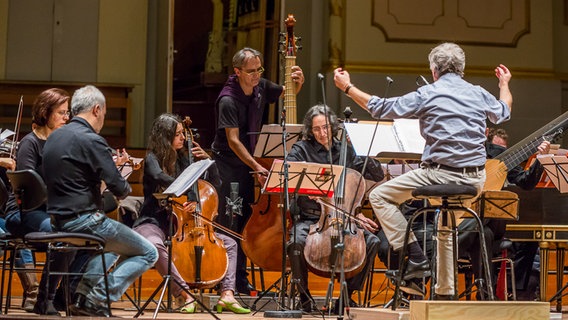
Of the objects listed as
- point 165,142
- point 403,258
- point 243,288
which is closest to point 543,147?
point 403,258

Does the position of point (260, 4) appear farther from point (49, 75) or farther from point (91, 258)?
point (91, 258)

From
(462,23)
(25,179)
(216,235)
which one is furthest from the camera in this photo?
(462,23)

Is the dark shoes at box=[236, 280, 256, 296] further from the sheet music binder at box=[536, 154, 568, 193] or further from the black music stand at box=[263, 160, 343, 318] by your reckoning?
the sheet music binder at box=[536, 154, 568, 193]

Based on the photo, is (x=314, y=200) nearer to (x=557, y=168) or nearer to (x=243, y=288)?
(x=243, y=288)

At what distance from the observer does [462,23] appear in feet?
33.5

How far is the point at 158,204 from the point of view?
6.44 meters

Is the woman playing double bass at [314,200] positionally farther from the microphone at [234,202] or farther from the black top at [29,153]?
the black top at [29,153]

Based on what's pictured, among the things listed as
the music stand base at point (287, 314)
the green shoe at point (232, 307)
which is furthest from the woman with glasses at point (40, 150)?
the music stand base at point (287, 314)

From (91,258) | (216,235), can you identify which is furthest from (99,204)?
(216,235)

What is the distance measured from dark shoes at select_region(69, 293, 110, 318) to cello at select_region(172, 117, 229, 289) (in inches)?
39.9

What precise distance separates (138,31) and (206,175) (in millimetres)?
4457

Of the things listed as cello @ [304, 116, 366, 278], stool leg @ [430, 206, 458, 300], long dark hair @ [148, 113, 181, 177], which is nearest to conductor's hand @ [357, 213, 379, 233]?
cello @ [304, 116, 366, 278]

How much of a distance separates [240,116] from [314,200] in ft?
3.01

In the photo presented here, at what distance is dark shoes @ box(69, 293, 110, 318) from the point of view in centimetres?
512
